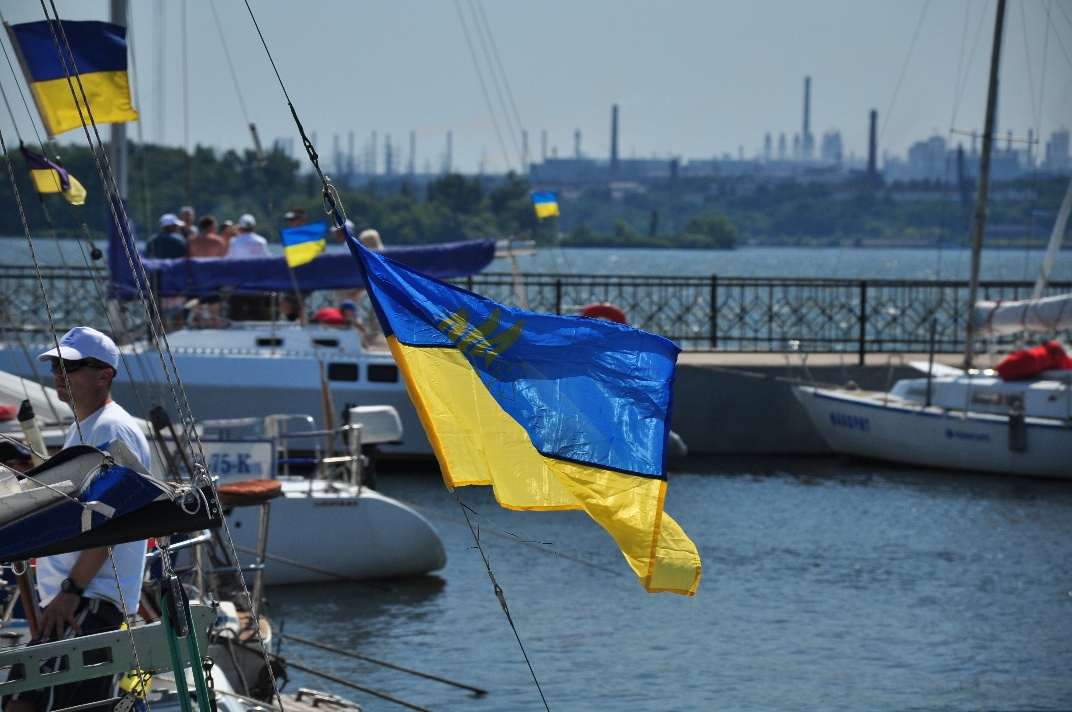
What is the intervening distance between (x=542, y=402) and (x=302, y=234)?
12976 millimetres

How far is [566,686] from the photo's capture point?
10.6m

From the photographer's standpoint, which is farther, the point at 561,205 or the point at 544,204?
the point at 561,205

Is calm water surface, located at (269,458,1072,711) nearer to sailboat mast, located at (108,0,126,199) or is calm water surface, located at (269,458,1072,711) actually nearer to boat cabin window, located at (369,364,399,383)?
boat cabin window, located at (369,364,399,383)

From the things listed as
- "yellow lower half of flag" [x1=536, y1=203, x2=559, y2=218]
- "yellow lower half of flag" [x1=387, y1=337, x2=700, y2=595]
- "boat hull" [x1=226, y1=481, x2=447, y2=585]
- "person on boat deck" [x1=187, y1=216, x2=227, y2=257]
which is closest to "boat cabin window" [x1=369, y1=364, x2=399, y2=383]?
"person on boat deck" [x1=187, y1=216, x2=227, y2=257]

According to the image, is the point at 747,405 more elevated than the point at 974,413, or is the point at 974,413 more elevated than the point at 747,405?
the point at 974,413

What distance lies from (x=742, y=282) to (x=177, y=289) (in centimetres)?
932

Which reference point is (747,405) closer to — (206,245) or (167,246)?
(206,245)

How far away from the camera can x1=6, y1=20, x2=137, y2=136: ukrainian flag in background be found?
36.8 ft

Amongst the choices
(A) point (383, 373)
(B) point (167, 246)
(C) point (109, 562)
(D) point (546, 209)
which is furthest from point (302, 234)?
(C) point (109, 562)

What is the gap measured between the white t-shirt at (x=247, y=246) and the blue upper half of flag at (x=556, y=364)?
14724 mm

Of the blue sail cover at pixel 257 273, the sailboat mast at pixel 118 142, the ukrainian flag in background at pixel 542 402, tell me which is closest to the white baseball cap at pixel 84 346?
the ukrainian flag in background at pixel 542 402

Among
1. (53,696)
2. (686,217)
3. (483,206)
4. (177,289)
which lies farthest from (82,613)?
(686,217)

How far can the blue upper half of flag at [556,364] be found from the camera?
5.81 m

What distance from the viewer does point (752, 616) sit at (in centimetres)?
1259
